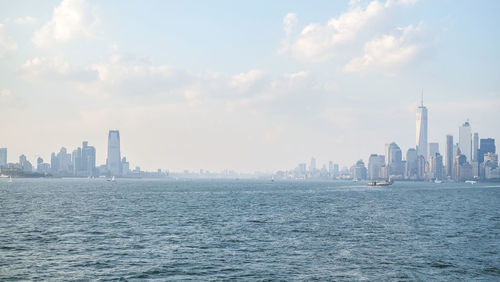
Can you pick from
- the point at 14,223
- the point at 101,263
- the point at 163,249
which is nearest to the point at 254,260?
the point at 163,249

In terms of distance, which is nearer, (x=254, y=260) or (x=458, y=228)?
(x=254, y=260)

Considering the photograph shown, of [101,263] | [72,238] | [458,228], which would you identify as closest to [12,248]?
[72,238]

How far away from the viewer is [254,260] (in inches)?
1812

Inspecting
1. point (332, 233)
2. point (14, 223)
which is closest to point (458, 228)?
point (332, 233)

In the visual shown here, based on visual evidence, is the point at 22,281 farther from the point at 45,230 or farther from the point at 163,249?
the point at 45,230

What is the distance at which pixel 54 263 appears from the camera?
143 feet

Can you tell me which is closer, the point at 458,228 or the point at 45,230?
the point at 45,230

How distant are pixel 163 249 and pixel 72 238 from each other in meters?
15.5

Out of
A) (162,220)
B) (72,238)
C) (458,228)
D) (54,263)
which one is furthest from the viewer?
(162,220)

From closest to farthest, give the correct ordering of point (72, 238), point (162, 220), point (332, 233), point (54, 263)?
point (54, 263) < point (72, 238) < point (332, 233) < point (162, 220)

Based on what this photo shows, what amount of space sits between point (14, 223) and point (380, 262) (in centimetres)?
6066

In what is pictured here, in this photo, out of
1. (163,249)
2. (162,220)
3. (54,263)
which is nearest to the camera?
(54,263)

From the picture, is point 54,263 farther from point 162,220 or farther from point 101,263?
point 162,220

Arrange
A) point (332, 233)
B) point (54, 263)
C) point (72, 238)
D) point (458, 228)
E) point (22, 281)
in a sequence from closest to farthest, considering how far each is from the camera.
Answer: point (22, 281), point (54, 263), point (72, 238), point (332, 233), point (458, 228)
